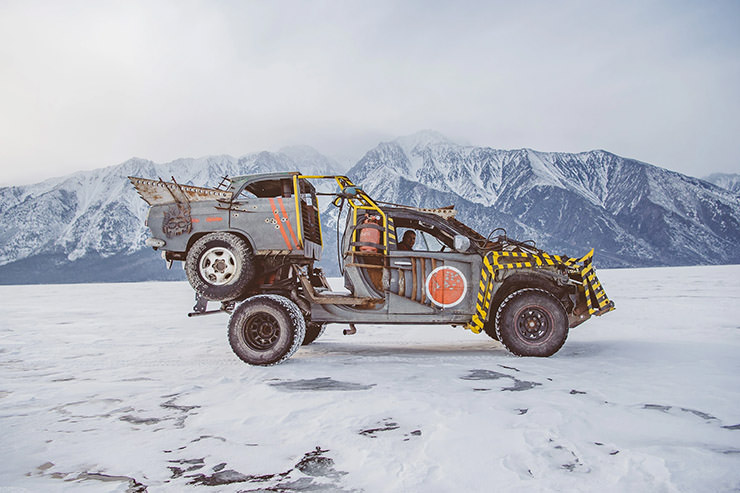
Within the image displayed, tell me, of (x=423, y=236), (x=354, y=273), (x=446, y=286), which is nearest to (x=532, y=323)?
(x=446, y=286)

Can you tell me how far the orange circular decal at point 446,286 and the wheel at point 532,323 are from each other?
0.57m

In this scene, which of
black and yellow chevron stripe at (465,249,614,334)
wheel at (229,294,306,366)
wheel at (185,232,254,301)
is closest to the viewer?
wheel at (229,294,306,366)

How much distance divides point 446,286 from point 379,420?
114 inches

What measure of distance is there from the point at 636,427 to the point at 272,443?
2.61 metres

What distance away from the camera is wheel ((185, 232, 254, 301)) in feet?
20.0

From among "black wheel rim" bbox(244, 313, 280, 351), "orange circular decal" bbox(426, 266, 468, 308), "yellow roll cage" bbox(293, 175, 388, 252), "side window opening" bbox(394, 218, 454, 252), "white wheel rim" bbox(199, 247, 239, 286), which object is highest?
"yellow roll cage" bbox(293, 175, 388, 252)

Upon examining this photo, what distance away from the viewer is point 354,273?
6.26m

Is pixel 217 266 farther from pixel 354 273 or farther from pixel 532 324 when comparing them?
pixel 532 324

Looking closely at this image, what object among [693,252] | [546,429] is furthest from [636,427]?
[693,252]

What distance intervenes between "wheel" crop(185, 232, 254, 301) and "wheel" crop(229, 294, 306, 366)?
28cm

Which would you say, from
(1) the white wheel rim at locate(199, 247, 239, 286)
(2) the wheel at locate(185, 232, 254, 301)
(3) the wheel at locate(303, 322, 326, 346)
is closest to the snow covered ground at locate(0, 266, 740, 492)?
(3) the wheel at locate(303, 322, 326, 346)

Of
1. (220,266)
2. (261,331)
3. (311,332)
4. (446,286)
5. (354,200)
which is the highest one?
(354,200)

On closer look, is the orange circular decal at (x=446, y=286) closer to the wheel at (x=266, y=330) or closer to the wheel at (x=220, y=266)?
the wheel at (x=266, y=330)

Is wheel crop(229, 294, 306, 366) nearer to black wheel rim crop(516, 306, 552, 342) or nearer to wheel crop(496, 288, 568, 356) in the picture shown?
wheel crop(496, 288, 568, 356)
